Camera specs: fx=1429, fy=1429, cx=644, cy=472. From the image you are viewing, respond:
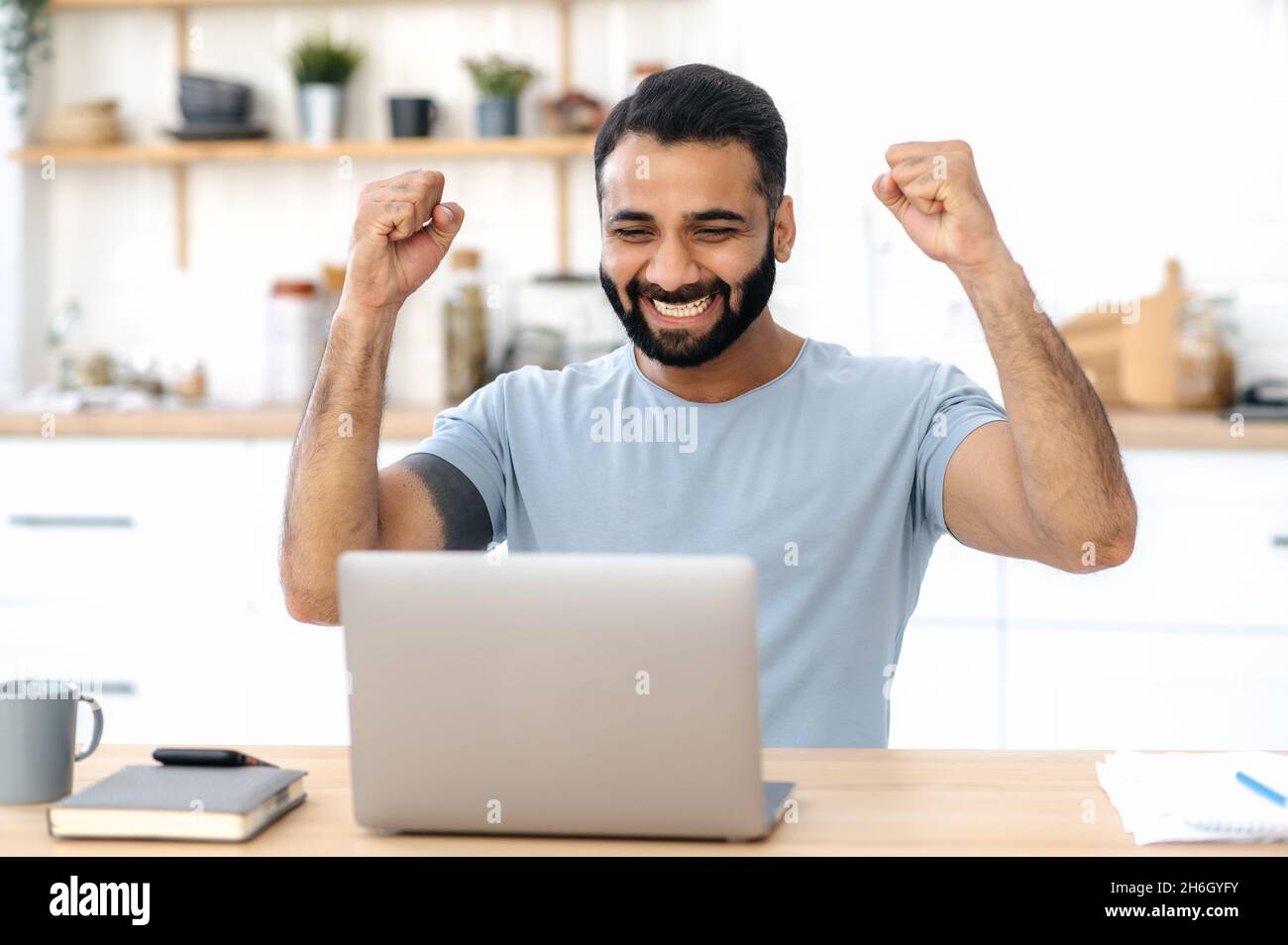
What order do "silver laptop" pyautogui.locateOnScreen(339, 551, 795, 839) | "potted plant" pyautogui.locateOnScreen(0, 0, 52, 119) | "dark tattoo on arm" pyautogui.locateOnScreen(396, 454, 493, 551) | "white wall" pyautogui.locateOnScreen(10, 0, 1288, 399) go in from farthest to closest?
"potted plant" pyautogui.locateOnScreen(0, 0, 52, 119) < "white wall" pyautogui.locateOnScreen(10, 0, 1288, 399) < "dark tattoo on arm" pyautogui.locateOnScreen(396, 454, 493, 551) < "silver laptop" pyautogui.locateOnScreen(339, 551, 795, 839)

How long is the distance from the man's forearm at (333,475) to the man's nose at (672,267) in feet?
1.03

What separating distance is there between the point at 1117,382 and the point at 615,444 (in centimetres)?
157

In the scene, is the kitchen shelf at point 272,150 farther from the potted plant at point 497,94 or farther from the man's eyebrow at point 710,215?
the man's eyebrow at point 710,215

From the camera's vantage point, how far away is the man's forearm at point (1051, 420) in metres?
1.45

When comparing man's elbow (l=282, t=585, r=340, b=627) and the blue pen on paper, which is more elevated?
man's elbow (l=282, t=585, r=340, b=627)

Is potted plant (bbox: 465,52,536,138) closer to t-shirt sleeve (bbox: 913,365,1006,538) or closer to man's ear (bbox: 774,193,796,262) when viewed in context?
man's ear (bbox: 774,193,796,262)

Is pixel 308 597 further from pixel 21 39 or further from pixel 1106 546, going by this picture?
pixel 21 39

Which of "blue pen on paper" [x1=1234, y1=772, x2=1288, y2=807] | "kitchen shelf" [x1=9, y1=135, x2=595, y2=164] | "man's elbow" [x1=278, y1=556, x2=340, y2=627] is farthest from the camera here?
"kitchen shelf" [x1=9, y1=135, x2=595, y2=164]

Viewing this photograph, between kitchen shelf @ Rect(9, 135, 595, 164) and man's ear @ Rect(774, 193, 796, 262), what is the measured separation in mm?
1538

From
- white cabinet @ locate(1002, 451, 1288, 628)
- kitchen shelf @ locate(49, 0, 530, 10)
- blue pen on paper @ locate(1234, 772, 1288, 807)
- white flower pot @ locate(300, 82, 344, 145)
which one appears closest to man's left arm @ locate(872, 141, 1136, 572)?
blue pen on paper @ locate(1234, 772, 1288, 807)

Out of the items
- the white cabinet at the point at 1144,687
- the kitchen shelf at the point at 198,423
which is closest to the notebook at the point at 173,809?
the kitchen shelf at the point at 198,423

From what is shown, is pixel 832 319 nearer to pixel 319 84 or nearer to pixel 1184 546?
pixel 1184 546

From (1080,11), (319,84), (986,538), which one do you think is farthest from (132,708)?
(1080,11)

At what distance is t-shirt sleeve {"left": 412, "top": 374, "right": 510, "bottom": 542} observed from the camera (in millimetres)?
1680
